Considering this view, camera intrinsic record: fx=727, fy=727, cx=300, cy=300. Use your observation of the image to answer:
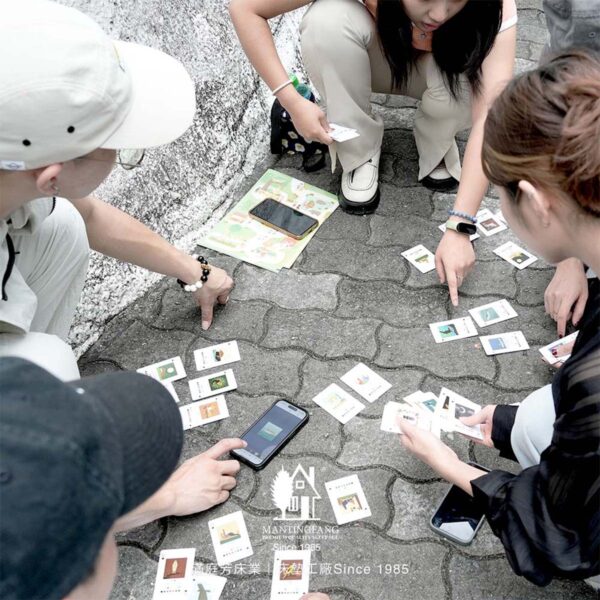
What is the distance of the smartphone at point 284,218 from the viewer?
11.6 ft

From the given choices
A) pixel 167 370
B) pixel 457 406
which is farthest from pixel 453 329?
pixel 167 370

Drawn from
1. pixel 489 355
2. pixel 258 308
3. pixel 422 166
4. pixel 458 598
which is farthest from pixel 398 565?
pixel 422 166

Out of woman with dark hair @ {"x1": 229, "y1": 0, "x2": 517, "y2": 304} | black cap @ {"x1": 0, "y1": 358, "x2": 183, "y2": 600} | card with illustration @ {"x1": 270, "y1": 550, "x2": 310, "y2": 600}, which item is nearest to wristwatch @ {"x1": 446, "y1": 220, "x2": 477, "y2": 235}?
woman with dark hair @ {"x1": 229, "y1": 0, "x2": 517, "y2": 304}

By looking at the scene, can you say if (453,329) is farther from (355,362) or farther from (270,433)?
(270,433)

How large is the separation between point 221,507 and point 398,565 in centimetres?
64

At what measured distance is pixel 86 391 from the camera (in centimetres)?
125

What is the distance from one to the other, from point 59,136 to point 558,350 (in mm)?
2053

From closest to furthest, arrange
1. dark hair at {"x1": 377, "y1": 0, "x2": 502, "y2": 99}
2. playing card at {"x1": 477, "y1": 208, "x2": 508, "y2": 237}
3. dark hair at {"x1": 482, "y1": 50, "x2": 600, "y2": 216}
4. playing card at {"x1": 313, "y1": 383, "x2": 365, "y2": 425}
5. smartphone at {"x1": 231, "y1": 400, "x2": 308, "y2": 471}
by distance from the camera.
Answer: dark hair at {"x1": 482, "y1": 50, "x2": 600, "y2": 216} < smartphone at {"x1": 231, "y1": 400, "x2": 308, "y2": 471} < playing card at {"x1": 313, "y1": 383, "x2": 365, "y2": 425} < dark hair at {"x1": 377, "y1": 0, "x2": 502, "y2": 99} < playing card at {"x1": 477, "y1": 208, "x2": 508, "y2": 237}

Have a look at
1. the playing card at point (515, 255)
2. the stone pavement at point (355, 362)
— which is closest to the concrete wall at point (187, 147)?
the stone pavement at point (355, 362)

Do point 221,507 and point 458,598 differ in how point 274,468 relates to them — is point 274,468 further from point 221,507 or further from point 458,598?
point 458,598

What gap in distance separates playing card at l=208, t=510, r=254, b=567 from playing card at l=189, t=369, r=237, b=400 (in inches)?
21.5

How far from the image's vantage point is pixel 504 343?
3.00 m

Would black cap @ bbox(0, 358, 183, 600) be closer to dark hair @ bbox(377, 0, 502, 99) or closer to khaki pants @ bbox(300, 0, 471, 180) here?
dark hair @ bbox(377, 0, 502, 99)

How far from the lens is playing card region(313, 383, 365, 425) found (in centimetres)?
281
